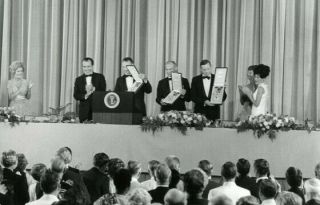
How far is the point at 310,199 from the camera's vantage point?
5.37 metres

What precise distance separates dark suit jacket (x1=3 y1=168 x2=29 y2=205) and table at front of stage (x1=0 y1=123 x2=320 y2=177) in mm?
3523

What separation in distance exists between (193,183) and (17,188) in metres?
1.87

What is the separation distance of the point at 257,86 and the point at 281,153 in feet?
4.19

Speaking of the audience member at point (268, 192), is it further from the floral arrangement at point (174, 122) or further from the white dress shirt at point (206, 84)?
the white dress shirt at point (206, 84)

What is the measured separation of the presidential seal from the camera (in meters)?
9.87

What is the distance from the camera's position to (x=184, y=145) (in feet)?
32.3

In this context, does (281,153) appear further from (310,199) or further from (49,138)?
(310,199)

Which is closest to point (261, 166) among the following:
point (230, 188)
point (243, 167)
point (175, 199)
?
point (243, 167)

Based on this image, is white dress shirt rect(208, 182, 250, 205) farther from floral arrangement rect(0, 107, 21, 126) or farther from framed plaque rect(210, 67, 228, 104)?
floral arrangement rect(0, 107, 21, 126)

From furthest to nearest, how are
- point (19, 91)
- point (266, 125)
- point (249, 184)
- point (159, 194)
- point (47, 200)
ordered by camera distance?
point (19, 91), point (266, 125), point (249, 184), point (159, 194), point (47, 200)

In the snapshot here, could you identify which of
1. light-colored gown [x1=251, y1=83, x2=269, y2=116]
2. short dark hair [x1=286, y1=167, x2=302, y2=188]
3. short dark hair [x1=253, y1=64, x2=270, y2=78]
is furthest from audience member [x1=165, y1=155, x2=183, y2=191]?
short dark hair [x1=253, y1=64, x2=270, y2=78]

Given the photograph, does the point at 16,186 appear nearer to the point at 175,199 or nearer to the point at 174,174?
the point at 174,174

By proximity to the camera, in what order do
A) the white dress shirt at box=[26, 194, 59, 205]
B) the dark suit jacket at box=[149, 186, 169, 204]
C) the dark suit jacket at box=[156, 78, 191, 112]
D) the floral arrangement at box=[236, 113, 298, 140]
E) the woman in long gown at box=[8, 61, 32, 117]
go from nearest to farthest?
the white dress shirt at box=[26, 194, 59, 205], the dark suit jacket at box=[149, 186, 169, 204], the floral arrangement at box=[236, 113, 298, 140], the dark suit jacket at box=[156, 78, 191, 112], the woman in long gown at box=[8, 61, 32, 117]

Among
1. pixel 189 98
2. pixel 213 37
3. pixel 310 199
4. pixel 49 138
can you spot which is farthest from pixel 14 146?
pixel 310 199
